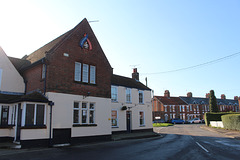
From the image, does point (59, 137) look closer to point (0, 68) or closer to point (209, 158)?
point (0, 68)

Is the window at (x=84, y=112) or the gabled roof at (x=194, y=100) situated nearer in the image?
the window at (x=84, y=112)

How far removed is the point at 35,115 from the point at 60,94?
246 centimetres

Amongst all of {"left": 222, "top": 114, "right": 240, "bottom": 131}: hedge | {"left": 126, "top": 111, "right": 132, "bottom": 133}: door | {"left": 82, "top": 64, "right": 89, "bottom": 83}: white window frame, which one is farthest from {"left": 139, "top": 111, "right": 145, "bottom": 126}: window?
{"left": 222, "top": 114, "right": 240, "bottom": 131}: hedge

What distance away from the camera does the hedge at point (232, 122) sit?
27.8 meters

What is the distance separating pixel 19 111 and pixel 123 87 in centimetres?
1393

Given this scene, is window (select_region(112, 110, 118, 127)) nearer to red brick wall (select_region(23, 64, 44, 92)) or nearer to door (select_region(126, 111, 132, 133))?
door (select_region(126, 111, 132, 133))

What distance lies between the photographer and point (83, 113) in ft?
58.1

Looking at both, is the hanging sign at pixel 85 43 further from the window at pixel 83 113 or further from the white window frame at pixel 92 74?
the window at pixel 83 113

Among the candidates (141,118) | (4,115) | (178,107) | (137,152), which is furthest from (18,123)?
(178,107)

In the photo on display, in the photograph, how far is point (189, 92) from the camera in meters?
78.2

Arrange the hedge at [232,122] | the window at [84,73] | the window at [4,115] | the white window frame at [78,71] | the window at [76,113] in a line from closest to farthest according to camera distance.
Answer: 1. the window at [4,115]
2. the window at [76,113]
3. the white window frame at [78,71]
4. the window at [84,73]
5. the hedge at [232,122]

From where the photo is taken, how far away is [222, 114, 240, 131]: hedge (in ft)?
91.1

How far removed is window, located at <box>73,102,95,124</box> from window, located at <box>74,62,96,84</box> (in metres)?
2.13

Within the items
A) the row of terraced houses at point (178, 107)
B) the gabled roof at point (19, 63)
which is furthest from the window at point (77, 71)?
the row of terraced houses at point (178, 107)
